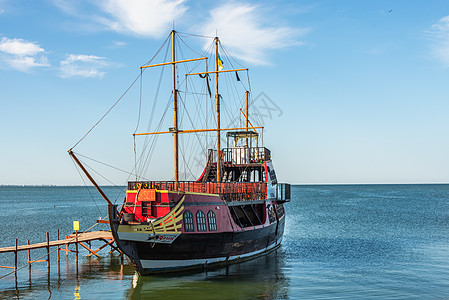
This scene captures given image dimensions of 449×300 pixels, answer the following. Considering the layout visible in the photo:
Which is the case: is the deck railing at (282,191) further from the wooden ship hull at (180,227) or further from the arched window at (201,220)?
the arched window at (201,220)

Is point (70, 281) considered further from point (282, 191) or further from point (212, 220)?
point (282, 191)

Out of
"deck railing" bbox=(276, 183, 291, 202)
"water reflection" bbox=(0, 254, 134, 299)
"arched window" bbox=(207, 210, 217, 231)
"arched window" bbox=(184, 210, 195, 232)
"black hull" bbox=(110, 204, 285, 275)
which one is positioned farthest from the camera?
"deck railing" bbox=(276, 183, 291, 202)

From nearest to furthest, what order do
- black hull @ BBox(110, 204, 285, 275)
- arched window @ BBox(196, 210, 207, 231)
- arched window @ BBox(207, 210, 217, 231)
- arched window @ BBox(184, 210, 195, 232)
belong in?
black hull @ BBox(110, 204, 285, 275) → arched window @ BBox(184, 210, 195, 232) → arched window @ BBox(196, 210, 207, 231) → arched window @ BBox(207, 210, 217, 231)

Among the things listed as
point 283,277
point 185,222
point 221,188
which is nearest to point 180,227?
point 185,222

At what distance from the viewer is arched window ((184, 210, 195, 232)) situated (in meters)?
25.6

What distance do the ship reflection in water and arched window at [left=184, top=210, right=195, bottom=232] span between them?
2866 millimetres

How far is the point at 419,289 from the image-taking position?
25.0 metres

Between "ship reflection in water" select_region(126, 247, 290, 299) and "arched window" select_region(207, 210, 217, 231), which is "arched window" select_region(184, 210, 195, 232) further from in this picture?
"ship reflection in water" select_region(126, 247, 290, 299)

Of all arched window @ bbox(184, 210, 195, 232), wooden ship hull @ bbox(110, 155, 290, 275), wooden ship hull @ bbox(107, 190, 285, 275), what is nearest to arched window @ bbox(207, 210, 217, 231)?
wooden ship hull @ bbox(110, 155, 290, 275)

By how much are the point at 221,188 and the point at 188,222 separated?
13.5ft

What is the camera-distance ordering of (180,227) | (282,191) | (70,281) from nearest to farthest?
(180,227) < (70,281) < (282,191)

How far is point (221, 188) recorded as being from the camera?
28.9m

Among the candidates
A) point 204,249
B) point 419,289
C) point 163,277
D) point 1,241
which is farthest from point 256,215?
point 1,241

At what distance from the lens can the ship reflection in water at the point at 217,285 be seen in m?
23.5
